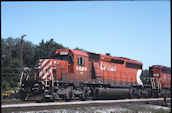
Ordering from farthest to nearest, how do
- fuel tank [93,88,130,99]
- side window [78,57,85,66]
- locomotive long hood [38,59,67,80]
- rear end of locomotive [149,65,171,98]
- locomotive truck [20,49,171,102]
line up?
rear end of locomotive [149,65,171,98] → fuel tank [93,88,130,99] → side window [78,57,85,66] → locomotive long hood [38,59,67,80] → locomotive truck [20,49,171,102]

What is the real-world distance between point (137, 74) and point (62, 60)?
10.5 m

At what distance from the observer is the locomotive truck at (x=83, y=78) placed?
52.5 feet

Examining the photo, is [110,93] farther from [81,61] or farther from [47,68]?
[47,68]

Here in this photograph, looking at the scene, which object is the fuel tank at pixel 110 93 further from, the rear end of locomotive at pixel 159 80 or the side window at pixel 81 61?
the rear end of locomotive at pixel 159 80

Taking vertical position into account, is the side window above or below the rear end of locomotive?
above

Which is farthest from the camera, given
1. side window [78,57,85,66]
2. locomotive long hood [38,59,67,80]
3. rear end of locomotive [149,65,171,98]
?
rear end of locomotive [149,65,171,98]

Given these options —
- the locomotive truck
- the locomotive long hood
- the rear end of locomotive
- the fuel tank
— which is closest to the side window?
the locomotive truck

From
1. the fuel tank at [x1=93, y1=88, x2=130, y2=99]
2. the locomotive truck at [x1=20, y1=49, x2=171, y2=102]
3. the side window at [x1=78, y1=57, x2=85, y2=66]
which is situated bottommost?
the fuel tank at [x1=93, y1=88, x2=130, y2=99]

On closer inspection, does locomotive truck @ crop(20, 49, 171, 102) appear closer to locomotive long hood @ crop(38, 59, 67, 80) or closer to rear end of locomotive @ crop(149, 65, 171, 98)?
→ locomotive long hood @ crop(38, 59, 67, 80)

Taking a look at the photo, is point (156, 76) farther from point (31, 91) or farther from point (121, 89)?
point (31, 91)

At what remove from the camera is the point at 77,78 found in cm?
1775

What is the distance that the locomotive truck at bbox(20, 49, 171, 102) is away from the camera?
16016 mm

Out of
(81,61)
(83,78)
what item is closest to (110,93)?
(83,78)

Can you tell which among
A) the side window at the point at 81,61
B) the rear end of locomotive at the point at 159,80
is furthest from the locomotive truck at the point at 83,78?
the rear end of locomotive at the point at 159,80
